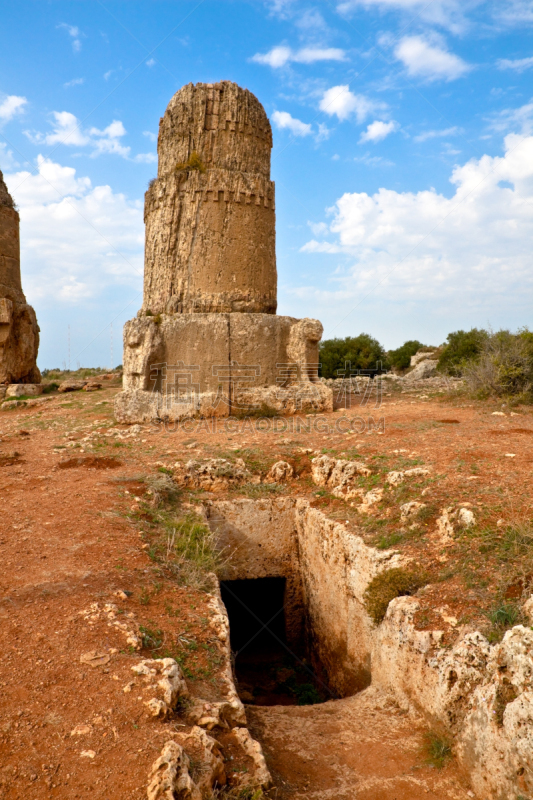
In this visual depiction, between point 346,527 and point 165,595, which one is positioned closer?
point 165,595

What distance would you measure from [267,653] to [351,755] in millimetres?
3356

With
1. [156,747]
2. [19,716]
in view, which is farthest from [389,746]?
[19,716]

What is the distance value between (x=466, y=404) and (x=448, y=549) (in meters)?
5.48

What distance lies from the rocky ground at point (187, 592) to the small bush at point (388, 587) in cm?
12

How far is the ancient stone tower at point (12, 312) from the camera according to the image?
11531mm

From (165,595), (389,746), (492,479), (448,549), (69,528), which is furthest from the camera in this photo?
(492,479)

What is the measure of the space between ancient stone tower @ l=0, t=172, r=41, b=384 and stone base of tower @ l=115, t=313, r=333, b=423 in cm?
505

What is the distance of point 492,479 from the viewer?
4.35m

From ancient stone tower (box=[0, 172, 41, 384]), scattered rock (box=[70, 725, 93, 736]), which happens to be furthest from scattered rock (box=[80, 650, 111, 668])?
ancient stone tower (box=[0, 172, 41, 384])

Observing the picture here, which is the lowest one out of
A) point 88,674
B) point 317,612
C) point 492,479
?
point 317,612

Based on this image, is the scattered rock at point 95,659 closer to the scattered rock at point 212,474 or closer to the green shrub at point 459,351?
the scattered rock at point 212,474

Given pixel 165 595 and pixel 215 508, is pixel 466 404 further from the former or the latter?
pixel 165 595

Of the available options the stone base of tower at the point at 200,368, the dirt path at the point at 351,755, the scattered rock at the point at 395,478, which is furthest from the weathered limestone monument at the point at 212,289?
the dirt path at the point at 351,755

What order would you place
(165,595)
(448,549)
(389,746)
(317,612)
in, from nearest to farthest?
(389,746) < (165,595) < (448,549) < (317,612)
